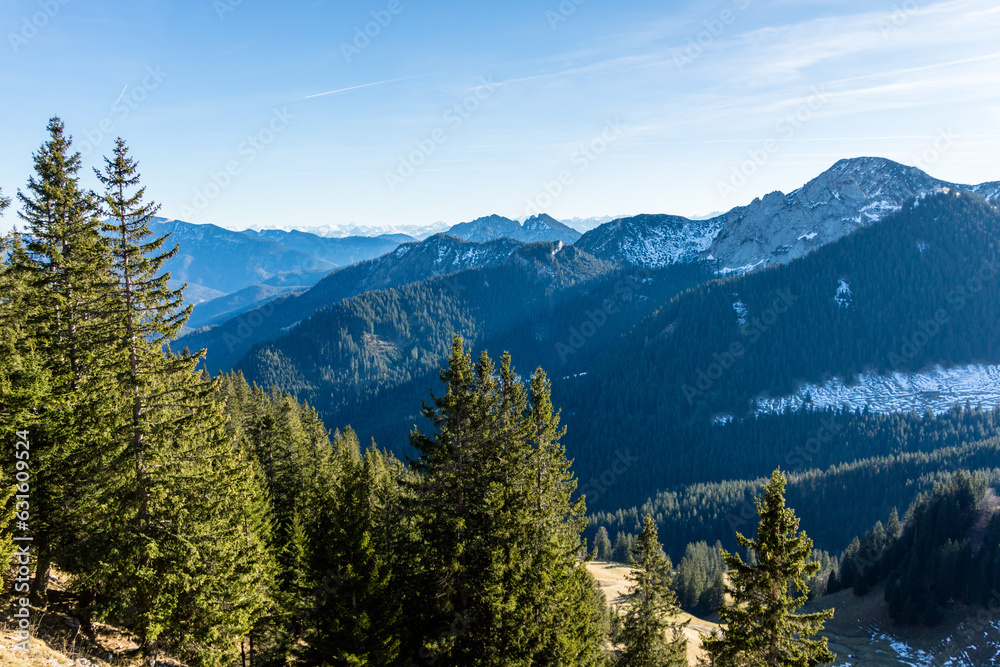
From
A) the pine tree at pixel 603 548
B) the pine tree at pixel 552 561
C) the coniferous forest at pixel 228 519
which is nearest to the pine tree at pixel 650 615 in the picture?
the coniferous forest at pixel 228 519

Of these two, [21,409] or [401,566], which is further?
[401,566]

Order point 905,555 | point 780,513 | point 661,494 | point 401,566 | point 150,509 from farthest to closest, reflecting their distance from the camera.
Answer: point 661,494 → point 905,555 → point 401,566 → point 150,509 → point 780,513

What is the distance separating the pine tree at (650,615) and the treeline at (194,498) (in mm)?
4254

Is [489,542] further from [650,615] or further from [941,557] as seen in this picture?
[941,557]

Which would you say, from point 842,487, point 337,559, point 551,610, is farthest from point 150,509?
point 842,487

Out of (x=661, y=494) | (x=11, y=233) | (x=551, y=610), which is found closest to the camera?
(x=551, y=610)

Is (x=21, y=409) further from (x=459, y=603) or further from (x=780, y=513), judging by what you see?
(x=780, y=513)

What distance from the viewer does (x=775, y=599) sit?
1762cm

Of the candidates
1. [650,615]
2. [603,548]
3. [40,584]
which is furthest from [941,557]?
[40,584]

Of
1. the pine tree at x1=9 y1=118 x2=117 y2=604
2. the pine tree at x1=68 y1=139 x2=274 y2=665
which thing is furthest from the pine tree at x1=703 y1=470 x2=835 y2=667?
the pine tree at x1=9 y1=118 x2=117 y2=604

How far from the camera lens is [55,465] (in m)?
19.3

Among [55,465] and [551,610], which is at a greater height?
[55,465]

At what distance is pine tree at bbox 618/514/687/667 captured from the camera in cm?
2730

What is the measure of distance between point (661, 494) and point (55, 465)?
7460 inches
